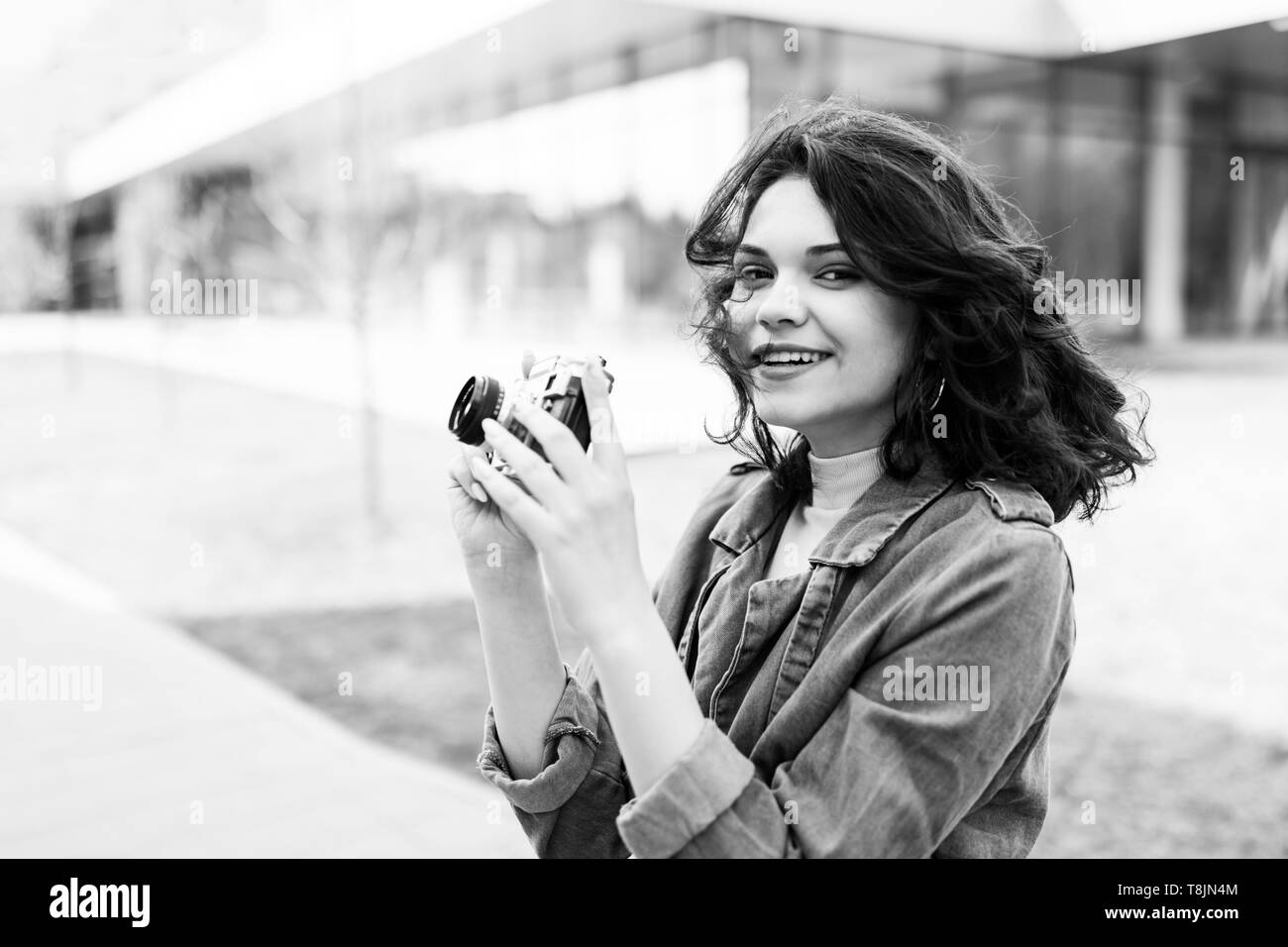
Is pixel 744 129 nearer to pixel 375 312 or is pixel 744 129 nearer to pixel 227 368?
pixel 375 312

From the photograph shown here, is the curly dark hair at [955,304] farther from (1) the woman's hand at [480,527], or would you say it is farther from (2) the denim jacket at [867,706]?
(1) the woman's hand at [480,527]

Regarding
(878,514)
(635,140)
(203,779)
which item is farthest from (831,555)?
(635,140)

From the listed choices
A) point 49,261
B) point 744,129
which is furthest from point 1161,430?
point 49,261

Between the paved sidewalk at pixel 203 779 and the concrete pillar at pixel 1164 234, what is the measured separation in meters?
18.0

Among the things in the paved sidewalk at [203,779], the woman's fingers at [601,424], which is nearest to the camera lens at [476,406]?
the woman's fingers at [601,424]

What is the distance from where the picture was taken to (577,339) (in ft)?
53.6

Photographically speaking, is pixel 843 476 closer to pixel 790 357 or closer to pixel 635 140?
pixel 790 357

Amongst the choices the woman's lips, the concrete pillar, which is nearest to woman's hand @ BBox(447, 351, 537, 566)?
the woman's lips

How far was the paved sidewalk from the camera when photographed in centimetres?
398

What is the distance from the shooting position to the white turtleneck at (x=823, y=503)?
1.51m

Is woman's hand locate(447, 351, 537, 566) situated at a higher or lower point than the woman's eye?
lower

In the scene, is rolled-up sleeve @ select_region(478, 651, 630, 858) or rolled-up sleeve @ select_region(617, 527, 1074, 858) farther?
rolled-up sleeve @ select_region(478, 651, 630, 858)

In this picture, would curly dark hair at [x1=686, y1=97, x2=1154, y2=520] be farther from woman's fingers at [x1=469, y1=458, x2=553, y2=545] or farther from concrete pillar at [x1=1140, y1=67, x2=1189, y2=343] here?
concrete pillar at [x1=1140, y1=67, x2=1189, y2=343]

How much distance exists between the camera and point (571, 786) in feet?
4.91
